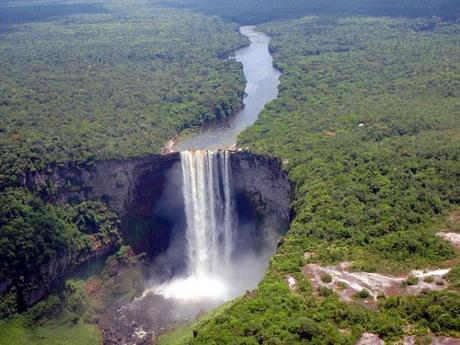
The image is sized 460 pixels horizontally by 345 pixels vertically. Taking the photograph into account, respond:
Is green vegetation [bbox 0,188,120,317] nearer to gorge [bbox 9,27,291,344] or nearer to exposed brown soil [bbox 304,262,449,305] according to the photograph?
gorge [bbox 9,27,291,344]

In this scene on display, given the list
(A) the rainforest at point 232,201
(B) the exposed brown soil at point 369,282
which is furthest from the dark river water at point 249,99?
(B) the exposed brown soil at point 369,282

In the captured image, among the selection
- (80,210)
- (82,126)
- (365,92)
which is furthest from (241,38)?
(80,210)

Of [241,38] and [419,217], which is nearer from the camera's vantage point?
[419,217]

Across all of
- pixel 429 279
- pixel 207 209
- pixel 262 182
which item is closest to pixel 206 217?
pixel 207 209

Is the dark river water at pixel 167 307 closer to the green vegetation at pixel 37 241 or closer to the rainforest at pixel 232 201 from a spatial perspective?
the rainforest at pixel 232 201

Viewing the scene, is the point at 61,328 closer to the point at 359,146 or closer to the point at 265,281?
the point at 265,281

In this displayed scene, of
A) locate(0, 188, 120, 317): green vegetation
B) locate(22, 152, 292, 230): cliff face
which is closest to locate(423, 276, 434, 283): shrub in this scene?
locate(22, 152, 292, 230): cliff face
